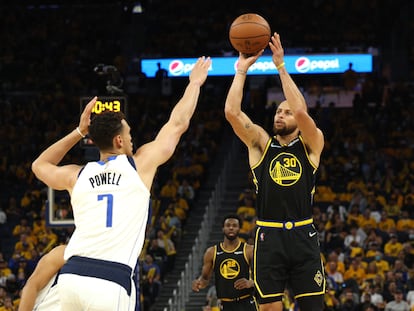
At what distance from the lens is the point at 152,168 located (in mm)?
5980

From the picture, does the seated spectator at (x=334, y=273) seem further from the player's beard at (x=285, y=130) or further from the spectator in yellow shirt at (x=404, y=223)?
the player's beard at (x=285, y=130)

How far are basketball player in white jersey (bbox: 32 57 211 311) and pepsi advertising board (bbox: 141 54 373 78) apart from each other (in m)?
21.6

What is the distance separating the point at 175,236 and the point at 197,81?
15.2 metres

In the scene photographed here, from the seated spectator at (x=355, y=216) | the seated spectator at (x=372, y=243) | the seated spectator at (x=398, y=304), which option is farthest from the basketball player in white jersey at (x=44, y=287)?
the seated spectator at (x=355, y=216)

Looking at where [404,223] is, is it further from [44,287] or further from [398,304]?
[44,287]

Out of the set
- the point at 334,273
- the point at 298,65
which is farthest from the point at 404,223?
the point at 298,65

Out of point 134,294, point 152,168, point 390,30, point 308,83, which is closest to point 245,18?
point 152,168

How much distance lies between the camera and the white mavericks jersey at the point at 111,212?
5.76m

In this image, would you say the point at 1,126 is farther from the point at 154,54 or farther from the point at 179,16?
the point at 179,16

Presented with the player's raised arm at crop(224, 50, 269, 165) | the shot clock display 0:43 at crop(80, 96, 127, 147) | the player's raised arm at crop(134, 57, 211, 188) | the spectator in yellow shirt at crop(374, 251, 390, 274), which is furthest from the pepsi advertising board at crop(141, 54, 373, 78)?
the player's raised arm at crop(134, 57, 211, 188)

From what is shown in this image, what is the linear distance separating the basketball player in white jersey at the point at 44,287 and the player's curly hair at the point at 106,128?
114 cm

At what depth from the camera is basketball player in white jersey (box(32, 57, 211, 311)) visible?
18.5ft

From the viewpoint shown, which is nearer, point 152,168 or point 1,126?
point 152,168

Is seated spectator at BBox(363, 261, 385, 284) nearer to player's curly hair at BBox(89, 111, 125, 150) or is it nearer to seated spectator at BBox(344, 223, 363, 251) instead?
seated spectator at BBox(344, 223, 363, 251)
